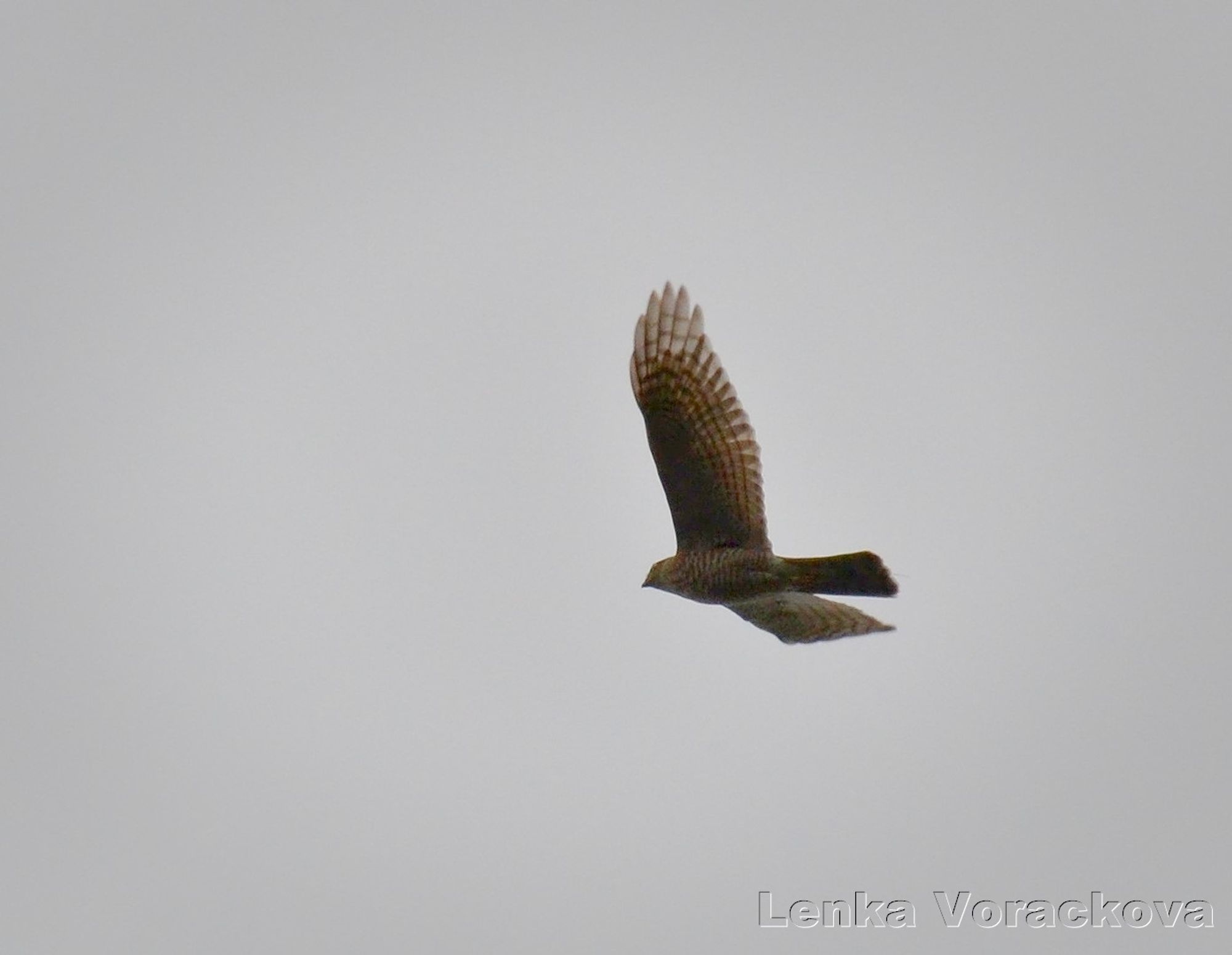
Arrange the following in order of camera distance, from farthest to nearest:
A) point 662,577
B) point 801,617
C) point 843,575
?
point 662,577, point 801,617, point 843,575

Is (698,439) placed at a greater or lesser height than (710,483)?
greater

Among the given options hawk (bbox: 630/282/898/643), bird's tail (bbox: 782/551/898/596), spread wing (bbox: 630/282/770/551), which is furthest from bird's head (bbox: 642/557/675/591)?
bird's tail (bbox: 782/551/898/596)

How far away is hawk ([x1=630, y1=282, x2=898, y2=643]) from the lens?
35.1 feet

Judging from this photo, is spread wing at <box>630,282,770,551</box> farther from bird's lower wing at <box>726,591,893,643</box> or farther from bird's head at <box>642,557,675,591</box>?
bird's lower wing at <box>726,591,893,643</box>

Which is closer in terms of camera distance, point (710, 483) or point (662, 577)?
point (710, 483)

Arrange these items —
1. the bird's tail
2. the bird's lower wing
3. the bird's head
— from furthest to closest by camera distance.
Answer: the bird's head
the bird's lower wing
the bird's tail

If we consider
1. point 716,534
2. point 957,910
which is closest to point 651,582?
point 716,534

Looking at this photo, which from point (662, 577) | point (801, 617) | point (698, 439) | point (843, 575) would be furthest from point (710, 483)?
point (843, 575)

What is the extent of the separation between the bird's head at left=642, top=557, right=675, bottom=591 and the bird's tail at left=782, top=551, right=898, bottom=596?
1170 mm

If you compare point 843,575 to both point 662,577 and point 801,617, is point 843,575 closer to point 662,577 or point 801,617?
point 801,617

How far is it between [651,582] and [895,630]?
205 cm

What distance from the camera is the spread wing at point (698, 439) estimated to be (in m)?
10.7

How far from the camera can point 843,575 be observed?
969 centimetres

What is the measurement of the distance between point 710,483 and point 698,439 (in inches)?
14.2
